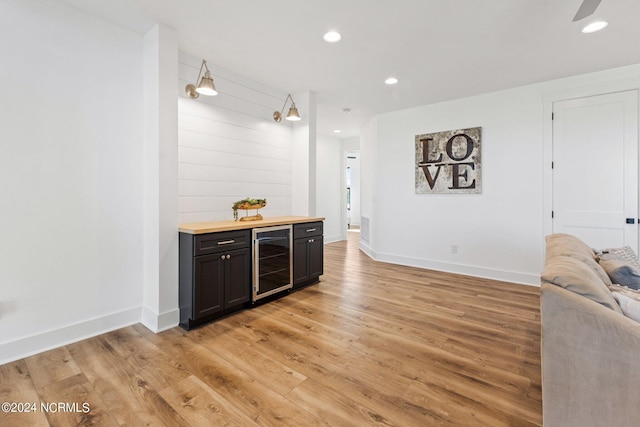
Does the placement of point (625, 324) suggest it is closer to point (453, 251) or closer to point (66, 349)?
point (66, 349)

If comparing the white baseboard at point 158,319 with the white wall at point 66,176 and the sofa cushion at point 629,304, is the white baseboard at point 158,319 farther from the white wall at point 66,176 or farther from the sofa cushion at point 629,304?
the sofa cushion at point 629,304

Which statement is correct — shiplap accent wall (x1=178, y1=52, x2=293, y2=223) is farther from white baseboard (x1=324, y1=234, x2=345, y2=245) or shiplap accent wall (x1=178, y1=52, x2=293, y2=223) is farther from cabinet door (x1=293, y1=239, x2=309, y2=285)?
white baseboard (x1=324, y1=234, x2=345, y2=245)

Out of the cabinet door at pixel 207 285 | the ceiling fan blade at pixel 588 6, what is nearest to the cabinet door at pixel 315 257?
the cabinet door at pixel 207 285

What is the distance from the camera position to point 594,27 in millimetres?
2562

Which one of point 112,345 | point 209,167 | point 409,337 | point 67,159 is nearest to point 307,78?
point 209,167

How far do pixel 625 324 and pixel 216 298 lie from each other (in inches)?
106

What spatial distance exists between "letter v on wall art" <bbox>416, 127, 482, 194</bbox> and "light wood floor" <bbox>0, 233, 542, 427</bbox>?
78.5 inches

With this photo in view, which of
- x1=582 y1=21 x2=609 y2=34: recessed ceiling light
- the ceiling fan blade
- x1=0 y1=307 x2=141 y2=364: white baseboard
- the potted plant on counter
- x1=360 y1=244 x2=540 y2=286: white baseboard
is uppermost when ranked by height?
x1=582 y1=21 x2=609 y2=34: recessed ceiling light

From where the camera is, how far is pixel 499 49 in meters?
2.95

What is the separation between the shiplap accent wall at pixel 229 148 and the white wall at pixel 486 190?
1995 millimetres

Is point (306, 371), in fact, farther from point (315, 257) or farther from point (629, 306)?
point (315, 257)

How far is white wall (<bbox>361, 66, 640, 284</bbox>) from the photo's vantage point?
384cm

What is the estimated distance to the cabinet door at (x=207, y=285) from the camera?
2586 mm

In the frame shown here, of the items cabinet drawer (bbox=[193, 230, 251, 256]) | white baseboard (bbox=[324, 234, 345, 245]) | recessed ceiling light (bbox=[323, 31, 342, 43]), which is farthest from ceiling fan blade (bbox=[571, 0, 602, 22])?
white baseboard (bbox=[324, 234, 345, 245])
